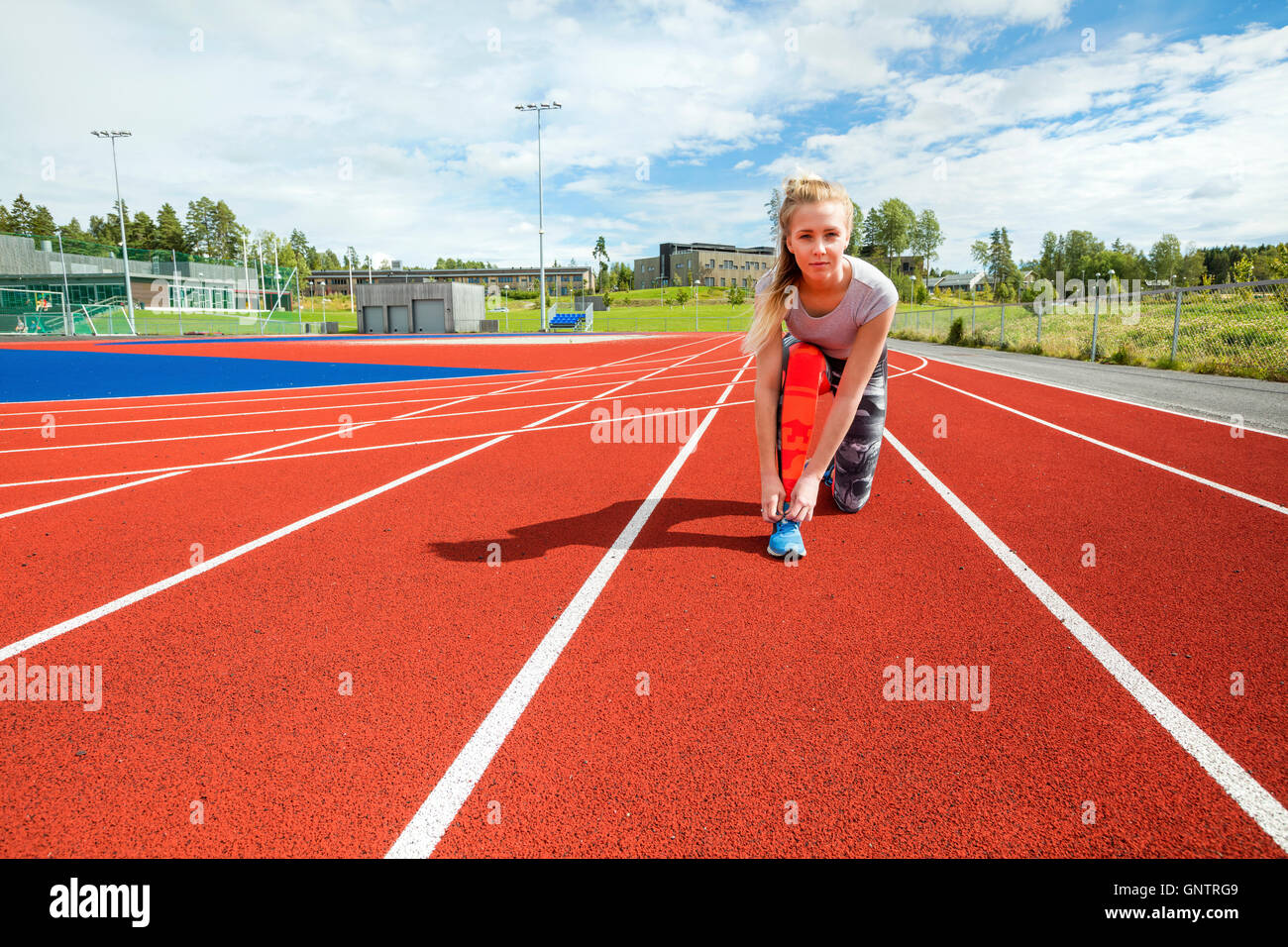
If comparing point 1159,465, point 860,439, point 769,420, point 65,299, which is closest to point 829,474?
point 860,439

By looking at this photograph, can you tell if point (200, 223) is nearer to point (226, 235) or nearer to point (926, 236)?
point (226, 235)

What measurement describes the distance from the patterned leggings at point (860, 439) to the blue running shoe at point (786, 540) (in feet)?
1.79

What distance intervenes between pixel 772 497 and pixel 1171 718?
1.98 metres

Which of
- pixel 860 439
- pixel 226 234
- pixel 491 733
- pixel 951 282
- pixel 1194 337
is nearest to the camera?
pixel 491 733

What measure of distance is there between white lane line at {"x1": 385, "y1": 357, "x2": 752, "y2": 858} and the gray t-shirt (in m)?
1.81

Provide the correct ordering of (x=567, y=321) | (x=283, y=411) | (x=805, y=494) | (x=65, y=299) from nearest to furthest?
1. (x=805, y=494)
2. (x=283, y=411)
3. (x=65, y=299)
4. (x=567, y=321)

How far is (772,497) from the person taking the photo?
3.89 meters

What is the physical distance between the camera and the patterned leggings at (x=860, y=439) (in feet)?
15.4

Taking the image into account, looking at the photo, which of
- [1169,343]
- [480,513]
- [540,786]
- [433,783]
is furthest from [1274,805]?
[1169,343]

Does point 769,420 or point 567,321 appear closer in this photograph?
point 769,420

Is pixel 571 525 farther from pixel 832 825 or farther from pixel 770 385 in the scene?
pixel 832 825

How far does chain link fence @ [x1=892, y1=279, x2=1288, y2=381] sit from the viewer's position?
13391 mm

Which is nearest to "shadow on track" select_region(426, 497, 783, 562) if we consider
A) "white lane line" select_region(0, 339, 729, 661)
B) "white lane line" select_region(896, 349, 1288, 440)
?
"white lane line" select_region(0, 339, 729, 661)

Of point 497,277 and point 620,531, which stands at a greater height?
point 497,277
